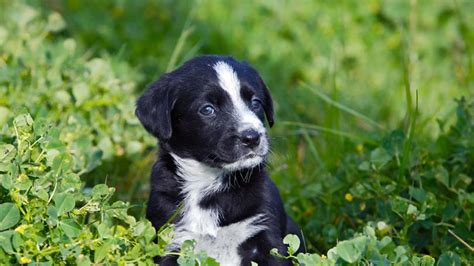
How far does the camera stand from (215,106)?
4207 millimetres

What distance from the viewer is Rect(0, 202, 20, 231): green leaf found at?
3.30m

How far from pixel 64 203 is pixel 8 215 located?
0.21 m

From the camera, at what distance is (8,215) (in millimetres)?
3311

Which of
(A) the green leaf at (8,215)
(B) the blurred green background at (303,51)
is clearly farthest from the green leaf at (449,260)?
(B) the blurred green background at (303,51)

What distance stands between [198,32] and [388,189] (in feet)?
12.9

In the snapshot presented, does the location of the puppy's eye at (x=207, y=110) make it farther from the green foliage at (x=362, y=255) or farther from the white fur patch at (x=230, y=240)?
the green foliage at (x=362, y=255)

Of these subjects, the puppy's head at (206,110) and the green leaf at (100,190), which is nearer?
the green leaf at (100,190)

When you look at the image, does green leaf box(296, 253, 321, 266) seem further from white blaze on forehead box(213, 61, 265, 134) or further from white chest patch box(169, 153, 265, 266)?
white blaze on forehead box(213, 61, 265, 134)

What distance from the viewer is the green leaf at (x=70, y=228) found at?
10.9ft

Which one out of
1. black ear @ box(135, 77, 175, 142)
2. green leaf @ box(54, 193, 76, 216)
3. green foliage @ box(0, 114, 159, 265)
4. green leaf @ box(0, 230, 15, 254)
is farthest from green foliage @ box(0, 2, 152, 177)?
green leaf @ box(0, 230, 15, 254)

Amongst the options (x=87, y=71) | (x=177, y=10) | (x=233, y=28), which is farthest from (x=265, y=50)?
(x=87, y=71)

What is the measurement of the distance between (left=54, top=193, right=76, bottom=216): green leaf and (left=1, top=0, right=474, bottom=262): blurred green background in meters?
2.05

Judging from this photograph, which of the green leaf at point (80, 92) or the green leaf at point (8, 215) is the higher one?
the green leaf at point (8, 215)

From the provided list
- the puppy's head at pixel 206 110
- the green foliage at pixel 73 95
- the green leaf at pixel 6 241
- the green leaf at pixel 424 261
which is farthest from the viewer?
the green foliage at pixel 73 95
